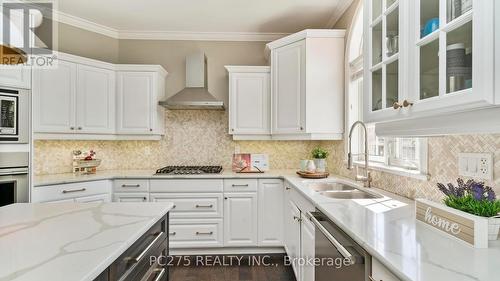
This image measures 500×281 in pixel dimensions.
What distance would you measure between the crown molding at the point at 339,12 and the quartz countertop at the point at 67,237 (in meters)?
2.60

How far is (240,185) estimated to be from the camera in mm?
2865

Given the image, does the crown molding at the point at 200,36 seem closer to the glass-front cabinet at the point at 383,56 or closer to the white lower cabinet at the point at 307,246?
the glass-front cabinet at the point at 383,56

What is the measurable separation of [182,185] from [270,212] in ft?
3.32

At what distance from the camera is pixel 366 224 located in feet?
3.84

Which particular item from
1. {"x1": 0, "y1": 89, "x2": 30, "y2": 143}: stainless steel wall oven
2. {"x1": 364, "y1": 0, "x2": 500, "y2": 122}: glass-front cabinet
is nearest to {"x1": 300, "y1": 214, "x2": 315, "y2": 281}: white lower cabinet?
{"x1": 364, "y1": 0, "x2": 500, "y2": 122}: glass-front cabinet

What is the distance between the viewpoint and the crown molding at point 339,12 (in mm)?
2668

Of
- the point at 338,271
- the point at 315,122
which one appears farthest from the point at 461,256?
the point at 315,122

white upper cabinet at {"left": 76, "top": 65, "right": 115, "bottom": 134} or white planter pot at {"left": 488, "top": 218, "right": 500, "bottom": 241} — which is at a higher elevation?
white upper cabinet at {"left": 76, "top": 65, "right": 115, "bottom": 134}

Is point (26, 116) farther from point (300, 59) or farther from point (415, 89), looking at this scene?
point (415, 89)

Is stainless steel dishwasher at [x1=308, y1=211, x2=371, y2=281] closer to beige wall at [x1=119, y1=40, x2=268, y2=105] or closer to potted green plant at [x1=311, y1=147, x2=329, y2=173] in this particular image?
potted green plant at [x1=311, y1=147, x2=329, y2=173]

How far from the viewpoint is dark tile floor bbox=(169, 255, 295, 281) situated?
2.49 metres

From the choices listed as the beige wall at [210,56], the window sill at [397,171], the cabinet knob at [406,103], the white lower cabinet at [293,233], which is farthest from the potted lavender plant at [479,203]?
the beige wall at [210,56]

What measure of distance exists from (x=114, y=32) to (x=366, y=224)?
369cm

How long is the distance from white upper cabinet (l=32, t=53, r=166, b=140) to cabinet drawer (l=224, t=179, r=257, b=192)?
1135 mm
